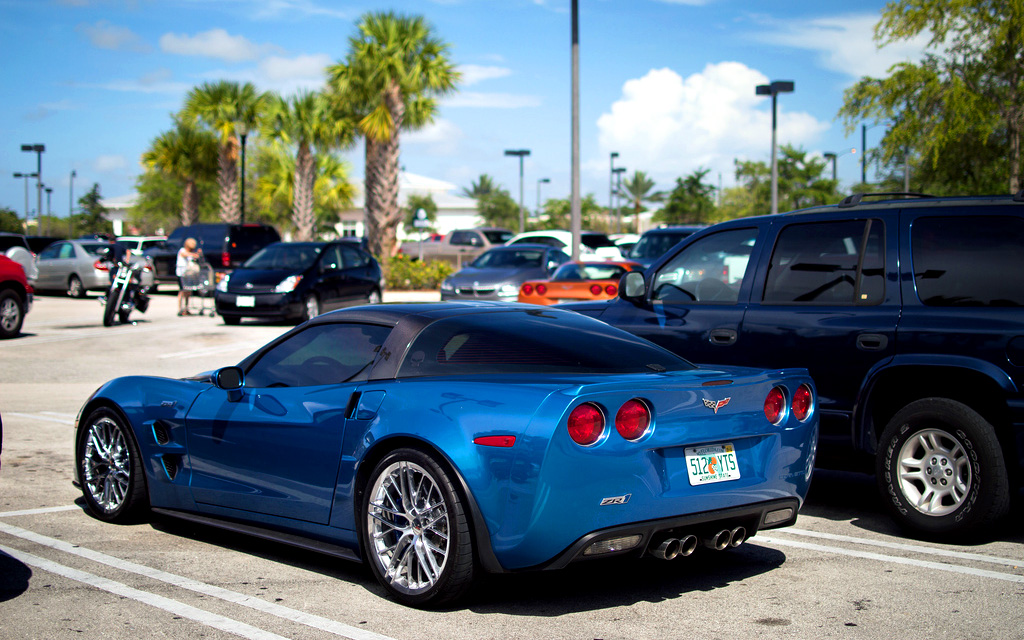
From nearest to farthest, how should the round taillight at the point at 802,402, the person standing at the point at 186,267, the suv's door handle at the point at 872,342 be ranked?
the round taillight at the point at 802,402 → the suv's door handle at the point at 872,342 → the person standing at the point at 186,267

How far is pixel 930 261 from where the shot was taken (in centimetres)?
588

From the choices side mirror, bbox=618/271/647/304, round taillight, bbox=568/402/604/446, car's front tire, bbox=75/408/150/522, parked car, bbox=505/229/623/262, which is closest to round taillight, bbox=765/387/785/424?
round taillight, bbox=568/402/604/446

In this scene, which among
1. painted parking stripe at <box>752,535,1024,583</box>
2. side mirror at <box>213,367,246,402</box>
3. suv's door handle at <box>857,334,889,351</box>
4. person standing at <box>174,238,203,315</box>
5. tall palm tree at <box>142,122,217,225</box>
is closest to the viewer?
painted parking stripe at <box>752,535,1024,583</box>

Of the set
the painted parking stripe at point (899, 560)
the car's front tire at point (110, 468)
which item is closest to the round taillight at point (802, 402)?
the painted parking stripe at point (899, 560)

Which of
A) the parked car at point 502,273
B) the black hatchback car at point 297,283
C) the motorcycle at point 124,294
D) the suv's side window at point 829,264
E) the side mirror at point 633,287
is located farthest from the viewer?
the parked car at point 502,273

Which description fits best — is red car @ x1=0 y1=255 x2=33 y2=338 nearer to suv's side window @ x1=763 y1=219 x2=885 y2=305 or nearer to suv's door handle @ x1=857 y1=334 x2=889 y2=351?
suv's side window @ x1=763 y1=219 x2=885 y2=305

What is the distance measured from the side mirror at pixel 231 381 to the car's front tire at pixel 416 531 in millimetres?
1138

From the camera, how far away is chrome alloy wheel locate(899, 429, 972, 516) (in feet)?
18.1

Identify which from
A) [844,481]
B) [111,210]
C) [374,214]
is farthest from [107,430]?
[111,210]

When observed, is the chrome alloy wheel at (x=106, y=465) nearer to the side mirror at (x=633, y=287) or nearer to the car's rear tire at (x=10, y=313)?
the side mirror at (x=633, y=287)

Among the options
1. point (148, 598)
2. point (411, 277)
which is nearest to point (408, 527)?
point (148, 598)

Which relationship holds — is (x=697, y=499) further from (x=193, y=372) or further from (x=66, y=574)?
(x=193, y=372)

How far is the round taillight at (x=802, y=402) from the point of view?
189 inches

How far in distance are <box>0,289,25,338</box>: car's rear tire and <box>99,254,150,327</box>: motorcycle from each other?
1.91 meters
